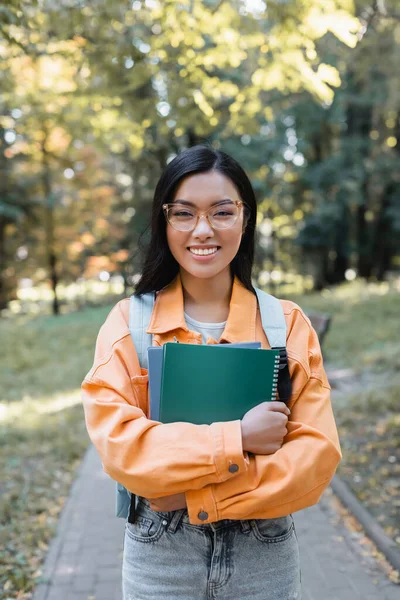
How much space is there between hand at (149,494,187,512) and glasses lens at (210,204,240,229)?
30.3 inches

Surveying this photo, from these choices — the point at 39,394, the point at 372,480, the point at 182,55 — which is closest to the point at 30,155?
the point at 39,394

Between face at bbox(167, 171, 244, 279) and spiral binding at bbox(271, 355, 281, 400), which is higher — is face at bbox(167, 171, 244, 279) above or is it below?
above

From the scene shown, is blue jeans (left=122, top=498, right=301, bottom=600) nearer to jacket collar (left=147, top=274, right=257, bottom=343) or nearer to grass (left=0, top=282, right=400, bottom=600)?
jacket collar (left=147, top=274, right=257, bottom=343)

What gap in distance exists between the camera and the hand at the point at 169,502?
60.3 inches

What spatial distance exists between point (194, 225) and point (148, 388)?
494mm

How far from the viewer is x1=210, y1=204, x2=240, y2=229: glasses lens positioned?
169 cm

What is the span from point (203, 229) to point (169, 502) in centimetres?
77

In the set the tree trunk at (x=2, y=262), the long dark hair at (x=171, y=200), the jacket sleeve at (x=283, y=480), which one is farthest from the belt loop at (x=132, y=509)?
the tree trunk at (x=2, y=262)

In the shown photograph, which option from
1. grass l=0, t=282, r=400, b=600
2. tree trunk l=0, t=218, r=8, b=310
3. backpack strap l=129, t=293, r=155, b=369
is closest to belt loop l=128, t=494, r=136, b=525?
backpack strap l=129, t=293, r=155, b=369

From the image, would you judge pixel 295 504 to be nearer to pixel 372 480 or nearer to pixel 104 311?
pixel 372 480

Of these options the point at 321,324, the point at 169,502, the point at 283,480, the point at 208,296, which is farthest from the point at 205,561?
the point at 321,324

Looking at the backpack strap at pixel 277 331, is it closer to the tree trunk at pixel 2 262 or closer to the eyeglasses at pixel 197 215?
the eyeglasses at pixel 197 215

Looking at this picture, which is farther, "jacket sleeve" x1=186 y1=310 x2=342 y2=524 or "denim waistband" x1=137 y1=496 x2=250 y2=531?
"denim waistband" x1=137 y1=496 x2=250 y2=531

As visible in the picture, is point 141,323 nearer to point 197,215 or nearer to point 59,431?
point 197,215
